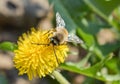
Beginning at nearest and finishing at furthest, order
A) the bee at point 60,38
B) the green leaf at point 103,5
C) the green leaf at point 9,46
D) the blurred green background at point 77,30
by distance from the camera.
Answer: the bee at point 60,38
the green leaf at point 9,46
the blurred green background at point 77,30
the green leaf at point 103,5

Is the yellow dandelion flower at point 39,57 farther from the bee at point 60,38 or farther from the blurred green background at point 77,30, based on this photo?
the blurred green background at point 77,30

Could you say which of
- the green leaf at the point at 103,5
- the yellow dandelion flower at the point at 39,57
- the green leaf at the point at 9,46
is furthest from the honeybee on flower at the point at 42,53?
the green leaf at the point at 103,5

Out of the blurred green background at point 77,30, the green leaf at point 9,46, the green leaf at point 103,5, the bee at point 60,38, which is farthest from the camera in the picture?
the green leaf at point 103,5

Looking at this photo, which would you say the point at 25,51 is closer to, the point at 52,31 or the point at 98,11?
the point at 52,31

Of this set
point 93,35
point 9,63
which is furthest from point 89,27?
point 9,63

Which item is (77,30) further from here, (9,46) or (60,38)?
(60,38)

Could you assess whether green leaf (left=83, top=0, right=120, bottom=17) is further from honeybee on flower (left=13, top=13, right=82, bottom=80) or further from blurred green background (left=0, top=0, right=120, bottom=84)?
honeybee on flower (left=13, top=13, right=82, bottom=80)

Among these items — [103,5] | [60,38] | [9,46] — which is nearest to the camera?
[60,38]

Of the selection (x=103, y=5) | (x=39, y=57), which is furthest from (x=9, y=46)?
(x=103, y=5)
